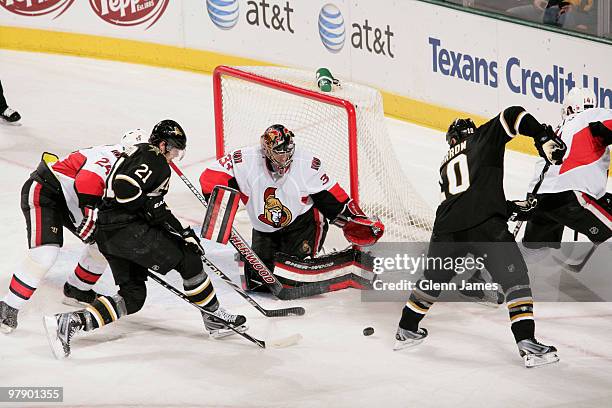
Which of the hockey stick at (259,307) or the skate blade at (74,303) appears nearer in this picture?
the hockey stick at (259,307)

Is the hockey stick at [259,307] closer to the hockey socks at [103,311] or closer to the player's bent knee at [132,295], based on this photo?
the player's bent knee at [132,295]

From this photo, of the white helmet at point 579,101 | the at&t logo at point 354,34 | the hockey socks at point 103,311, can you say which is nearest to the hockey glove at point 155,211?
the hockey socks at point 103,311

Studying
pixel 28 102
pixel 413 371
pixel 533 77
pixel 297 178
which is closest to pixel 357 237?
pixel 297 178

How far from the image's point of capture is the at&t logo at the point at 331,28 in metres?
8.90

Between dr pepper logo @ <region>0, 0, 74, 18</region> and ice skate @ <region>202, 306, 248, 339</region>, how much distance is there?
5.51 m

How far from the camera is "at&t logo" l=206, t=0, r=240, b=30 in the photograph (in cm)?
955

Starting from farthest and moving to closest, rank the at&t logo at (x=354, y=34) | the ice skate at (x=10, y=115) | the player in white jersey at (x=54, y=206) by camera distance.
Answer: the at&t logo at (x=354, y=34), the ice skate at (x=10, y=115), the player in white jersey at (x=54, y=206)

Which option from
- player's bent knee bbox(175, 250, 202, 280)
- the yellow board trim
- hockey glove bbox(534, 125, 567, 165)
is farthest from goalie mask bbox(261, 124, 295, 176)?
the yellow board trim

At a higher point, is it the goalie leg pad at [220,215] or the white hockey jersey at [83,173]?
the white hockey jersey at [83,173]

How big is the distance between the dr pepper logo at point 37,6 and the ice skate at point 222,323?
18.1ft

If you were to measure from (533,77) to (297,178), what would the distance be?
271cm

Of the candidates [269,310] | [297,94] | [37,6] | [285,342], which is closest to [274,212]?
[269,310]

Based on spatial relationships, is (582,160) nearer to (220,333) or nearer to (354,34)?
(220,333)

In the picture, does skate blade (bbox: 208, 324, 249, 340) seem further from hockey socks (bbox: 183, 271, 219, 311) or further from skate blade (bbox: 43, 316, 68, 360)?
skate blade (bbox: 43, 316, 68, 360)
